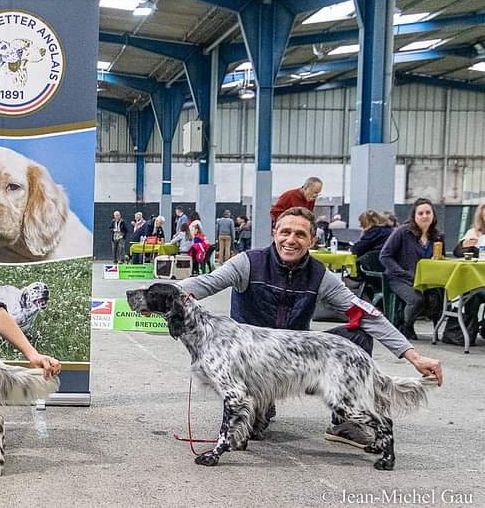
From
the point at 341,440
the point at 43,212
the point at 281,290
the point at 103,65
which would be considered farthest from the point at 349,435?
the point at 103,65

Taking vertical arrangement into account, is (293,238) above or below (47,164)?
below

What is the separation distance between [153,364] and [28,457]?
2027 mm

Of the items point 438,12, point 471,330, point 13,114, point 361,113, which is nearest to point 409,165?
point 438,12

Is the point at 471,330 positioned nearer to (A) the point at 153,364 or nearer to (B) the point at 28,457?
(A) the point at 153,364

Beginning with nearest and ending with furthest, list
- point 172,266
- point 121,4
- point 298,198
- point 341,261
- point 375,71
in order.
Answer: point 298,198
point 341,261
point 375,71
point 172,266
point 121,4

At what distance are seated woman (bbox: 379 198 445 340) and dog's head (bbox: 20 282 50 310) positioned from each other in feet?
10.7

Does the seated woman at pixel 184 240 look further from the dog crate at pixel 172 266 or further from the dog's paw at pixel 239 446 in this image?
the dog's paw at pixel 239 446

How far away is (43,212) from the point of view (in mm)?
3318

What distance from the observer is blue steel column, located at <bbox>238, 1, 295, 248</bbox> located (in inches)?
487

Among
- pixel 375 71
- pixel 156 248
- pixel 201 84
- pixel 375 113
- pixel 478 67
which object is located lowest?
pixel 156 248

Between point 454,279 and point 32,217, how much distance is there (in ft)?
10.8

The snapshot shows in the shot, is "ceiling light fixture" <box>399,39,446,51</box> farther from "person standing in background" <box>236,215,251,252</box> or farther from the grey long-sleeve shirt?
the grey long-sleeve shirt

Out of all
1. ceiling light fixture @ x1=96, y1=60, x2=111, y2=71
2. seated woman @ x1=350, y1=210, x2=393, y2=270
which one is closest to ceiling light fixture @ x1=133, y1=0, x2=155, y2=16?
ceiling light fixture @ x1=96, y1=60, x2=111, y2=71

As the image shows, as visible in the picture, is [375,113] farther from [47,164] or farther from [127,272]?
[47,164]
